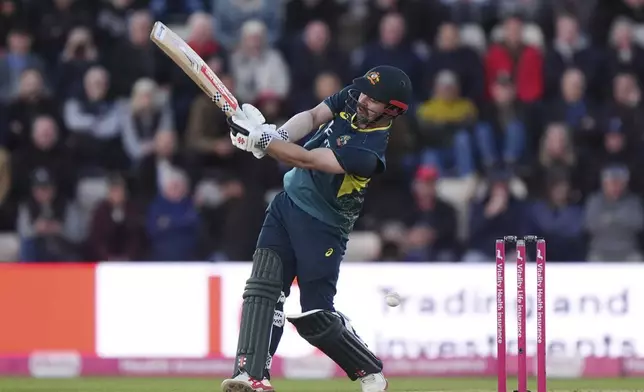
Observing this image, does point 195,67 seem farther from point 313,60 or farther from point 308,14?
point 308,14

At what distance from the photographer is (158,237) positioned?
13164 millimetres

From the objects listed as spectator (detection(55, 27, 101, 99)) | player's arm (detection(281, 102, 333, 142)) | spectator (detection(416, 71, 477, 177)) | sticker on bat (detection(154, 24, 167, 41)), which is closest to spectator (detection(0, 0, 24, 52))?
spectator (detection(55, 27, 101, 99))

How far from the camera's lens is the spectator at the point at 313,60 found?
46.4 ft

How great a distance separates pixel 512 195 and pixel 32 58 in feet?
16.8

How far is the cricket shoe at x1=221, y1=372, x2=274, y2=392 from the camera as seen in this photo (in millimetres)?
7680

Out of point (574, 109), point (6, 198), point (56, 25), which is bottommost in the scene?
point (6, 198)

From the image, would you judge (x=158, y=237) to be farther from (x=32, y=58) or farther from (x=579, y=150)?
(x=579, y=150)

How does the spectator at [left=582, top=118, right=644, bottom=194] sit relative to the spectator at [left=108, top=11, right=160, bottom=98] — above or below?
below

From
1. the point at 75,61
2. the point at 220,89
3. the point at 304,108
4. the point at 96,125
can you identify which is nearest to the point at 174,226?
the point at 96,125

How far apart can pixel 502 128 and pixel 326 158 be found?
679 cm

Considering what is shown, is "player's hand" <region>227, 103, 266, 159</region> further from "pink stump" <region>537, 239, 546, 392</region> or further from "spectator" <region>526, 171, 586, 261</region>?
"spectator" <region>526, 171, 586, 261</region>

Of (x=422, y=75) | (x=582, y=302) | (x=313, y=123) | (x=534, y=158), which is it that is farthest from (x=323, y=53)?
(x=313, y=123)

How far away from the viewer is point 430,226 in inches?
520

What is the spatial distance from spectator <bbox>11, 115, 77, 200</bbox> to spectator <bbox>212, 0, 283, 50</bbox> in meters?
2.27
